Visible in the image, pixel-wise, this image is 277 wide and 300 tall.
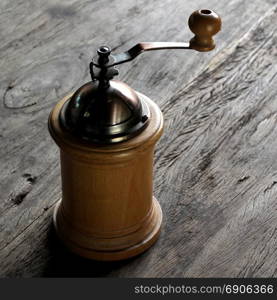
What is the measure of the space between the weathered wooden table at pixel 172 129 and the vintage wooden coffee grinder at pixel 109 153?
6cm

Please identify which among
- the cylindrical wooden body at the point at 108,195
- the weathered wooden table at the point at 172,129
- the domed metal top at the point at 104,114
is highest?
the domed metal top at the point at 104,114

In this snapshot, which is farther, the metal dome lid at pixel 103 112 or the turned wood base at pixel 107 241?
the turned wood base at pixel 107 241

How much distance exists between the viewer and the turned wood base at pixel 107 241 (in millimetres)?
1415

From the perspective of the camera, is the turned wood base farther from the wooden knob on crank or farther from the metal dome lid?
the wooden knob on crank

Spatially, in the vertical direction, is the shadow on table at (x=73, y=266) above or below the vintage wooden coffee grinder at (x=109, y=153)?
below

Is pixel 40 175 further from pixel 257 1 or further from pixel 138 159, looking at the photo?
pixel 257 1

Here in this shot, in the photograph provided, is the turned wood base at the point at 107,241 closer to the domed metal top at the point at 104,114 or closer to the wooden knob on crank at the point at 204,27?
the domed metal top at the point at 104,114

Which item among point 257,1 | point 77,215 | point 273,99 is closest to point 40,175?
point 77,215

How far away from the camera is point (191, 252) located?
1467mm

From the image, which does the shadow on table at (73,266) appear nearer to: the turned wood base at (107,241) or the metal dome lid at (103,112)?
the turned wood base at (107,241)

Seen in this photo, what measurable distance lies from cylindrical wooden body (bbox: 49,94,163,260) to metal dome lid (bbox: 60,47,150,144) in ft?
0.06

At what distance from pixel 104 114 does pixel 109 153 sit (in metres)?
0.07

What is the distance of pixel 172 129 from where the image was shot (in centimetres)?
181

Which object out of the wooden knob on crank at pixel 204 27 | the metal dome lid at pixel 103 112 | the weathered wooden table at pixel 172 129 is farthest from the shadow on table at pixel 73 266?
the wooden knob on crank at pixel 204 27
